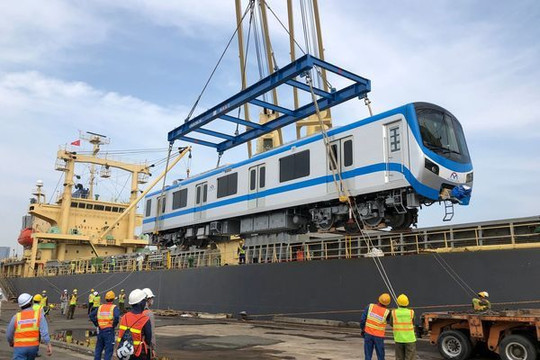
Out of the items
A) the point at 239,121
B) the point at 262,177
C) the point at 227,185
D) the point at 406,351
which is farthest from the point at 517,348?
the point at 239,121

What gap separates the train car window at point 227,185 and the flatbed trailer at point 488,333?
32.8 ft

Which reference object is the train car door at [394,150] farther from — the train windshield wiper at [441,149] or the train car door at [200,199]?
the train car door at [200,199]

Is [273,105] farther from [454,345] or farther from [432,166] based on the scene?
[454,345]

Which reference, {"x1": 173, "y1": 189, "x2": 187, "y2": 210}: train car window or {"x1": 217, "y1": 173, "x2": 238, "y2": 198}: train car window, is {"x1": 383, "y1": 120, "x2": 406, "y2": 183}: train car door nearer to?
{"x1": 217, "y1": 173, "x2": 238, "y2": 198}: train car window

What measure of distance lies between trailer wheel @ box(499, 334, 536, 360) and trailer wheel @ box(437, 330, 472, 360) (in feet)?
2.10

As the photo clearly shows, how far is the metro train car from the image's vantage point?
37.8 ft

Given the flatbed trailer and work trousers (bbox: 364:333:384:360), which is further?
the flatbed trailer

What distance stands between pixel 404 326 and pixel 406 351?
360 millimetres

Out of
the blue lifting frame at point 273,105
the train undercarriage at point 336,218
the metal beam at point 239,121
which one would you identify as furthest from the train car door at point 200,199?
the metal beam at point 239,121

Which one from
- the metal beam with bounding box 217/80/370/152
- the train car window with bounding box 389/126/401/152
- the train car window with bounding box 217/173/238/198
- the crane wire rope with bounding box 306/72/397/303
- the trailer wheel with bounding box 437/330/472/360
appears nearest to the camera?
the trailer wheel with bounding box 437/330/472/360

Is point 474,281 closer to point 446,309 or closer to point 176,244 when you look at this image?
point 446,309

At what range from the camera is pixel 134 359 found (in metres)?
4.82

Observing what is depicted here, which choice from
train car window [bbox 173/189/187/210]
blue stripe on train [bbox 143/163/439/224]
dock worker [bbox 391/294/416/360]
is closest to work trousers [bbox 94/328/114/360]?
dock worker [bbox 391/294/416/360]

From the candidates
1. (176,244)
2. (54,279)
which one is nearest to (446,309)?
(176,244)
